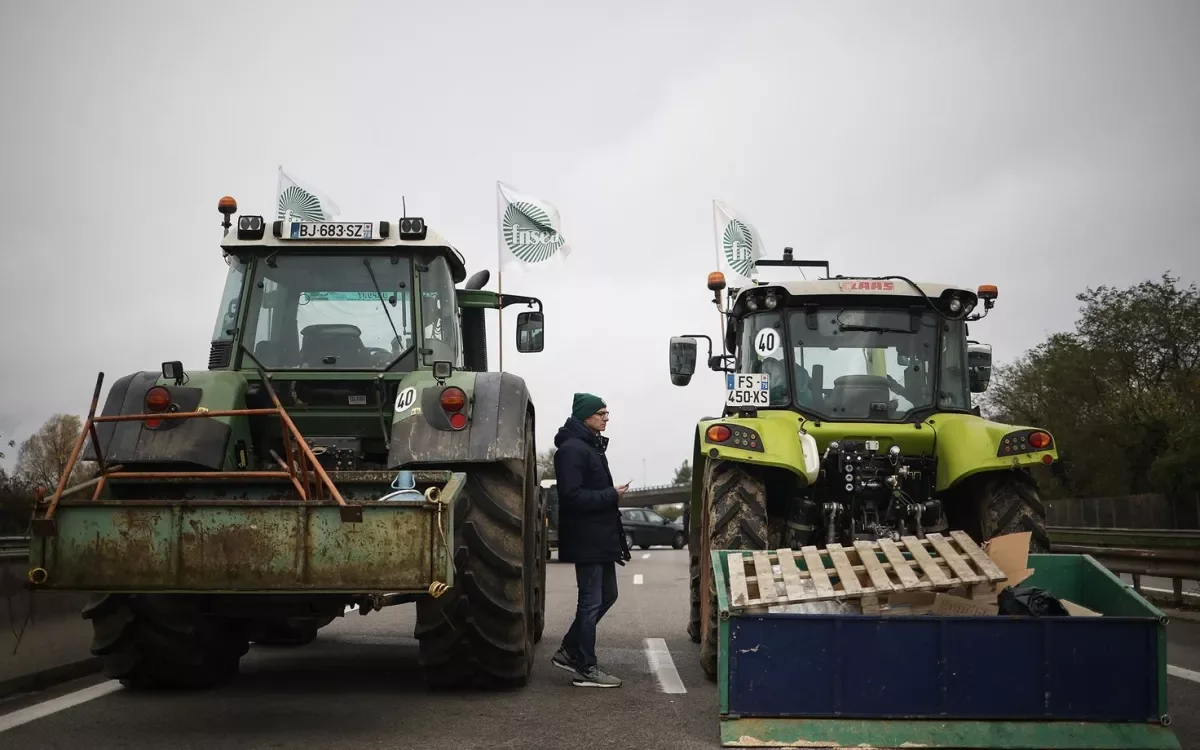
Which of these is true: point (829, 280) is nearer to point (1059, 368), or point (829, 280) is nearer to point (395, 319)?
point (395, 319)

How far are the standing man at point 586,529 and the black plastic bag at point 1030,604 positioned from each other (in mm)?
2978

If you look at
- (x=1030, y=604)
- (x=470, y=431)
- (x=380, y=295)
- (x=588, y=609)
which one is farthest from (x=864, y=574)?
(x=380, y=295)

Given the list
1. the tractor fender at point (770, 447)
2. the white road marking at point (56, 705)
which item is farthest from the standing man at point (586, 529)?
the white road marking at point (56, 705)

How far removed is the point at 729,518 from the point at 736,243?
16.3 feet

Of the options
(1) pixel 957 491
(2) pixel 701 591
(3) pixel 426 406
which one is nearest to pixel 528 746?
(3) pixel 426 406

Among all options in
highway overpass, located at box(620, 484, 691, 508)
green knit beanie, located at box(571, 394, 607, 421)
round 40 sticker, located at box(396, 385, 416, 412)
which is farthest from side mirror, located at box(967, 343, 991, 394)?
highway overpass, located at box(620, 484, 691, 508)

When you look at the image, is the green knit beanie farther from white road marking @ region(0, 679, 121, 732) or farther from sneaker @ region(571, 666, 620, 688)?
white road marking @ region(0, 679, 121, 732)

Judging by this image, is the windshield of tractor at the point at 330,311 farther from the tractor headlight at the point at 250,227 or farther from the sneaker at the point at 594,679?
the sneaker at the point at 594,679

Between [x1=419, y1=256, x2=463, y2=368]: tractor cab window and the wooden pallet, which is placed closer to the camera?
the wooden pallet

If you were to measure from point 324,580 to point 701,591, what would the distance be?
4.25 metres

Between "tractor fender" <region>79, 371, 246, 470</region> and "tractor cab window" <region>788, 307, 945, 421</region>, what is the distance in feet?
14.4

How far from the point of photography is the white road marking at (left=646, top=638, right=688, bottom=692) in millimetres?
8842

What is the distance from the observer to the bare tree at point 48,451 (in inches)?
635

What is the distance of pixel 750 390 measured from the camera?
9.81 m
